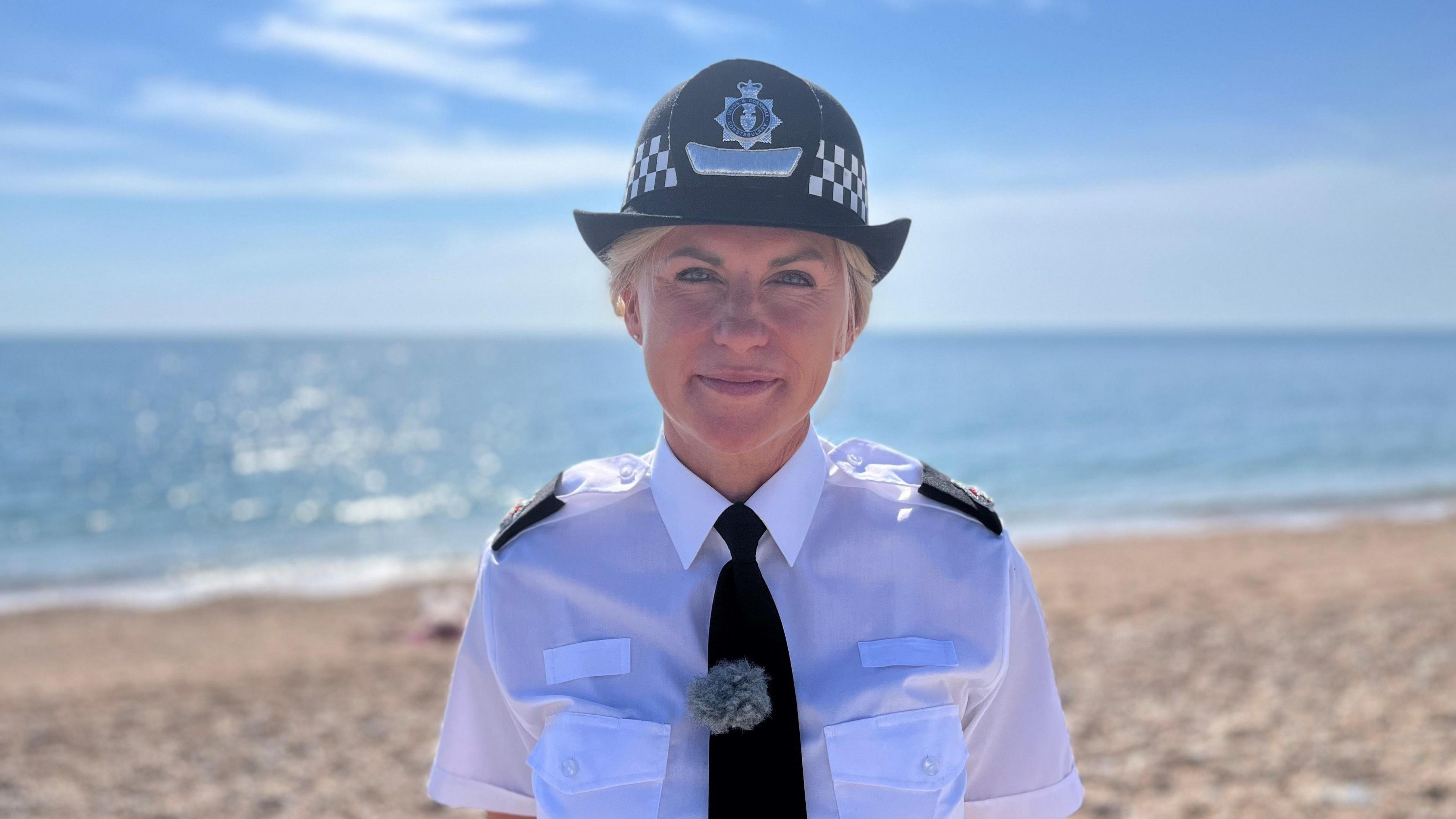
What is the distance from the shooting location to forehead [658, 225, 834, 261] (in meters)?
1.58

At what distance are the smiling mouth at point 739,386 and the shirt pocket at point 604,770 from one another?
568 mm

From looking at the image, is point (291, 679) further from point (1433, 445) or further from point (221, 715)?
point (1433, 445)

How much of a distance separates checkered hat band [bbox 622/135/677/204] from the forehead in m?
0.10

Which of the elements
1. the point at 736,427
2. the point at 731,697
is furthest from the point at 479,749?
the point at 736,427

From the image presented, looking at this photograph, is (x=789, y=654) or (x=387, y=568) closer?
(x=789, y=654)

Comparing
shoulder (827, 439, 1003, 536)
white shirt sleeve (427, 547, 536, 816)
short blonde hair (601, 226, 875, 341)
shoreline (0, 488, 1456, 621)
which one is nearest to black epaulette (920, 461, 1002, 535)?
shoulder (827, 439, 1003, 536)

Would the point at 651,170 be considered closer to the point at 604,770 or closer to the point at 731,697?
the point at 731,697

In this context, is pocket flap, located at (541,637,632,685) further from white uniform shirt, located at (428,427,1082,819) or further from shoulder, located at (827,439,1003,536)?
shoulder, located at (827,439,1003,536)

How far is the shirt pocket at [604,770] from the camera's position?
1.59 meters

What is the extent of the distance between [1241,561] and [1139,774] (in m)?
7.91

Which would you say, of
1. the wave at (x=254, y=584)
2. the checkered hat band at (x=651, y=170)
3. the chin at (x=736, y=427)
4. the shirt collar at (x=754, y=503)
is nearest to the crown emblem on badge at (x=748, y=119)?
the checkered hat band at (x=651, y=170)

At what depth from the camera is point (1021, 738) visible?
5.92 ft

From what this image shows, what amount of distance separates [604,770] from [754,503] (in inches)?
20.1

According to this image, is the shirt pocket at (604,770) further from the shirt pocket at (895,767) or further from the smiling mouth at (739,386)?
the smiling mouth at (739,386)
